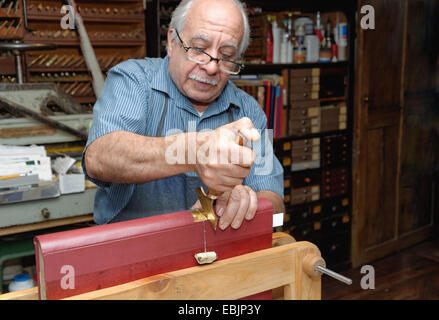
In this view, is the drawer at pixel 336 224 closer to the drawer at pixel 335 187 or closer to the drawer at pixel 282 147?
the drawer at pixel 335 187

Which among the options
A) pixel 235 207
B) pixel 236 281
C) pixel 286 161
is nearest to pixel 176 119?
pixel 235 207

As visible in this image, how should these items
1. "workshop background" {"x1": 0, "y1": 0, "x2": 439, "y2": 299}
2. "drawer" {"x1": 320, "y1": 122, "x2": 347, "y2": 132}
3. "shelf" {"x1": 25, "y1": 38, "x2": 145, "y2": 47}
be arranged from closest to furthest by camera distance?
"workshop background" {"x1": 0, "y1": 0, "x2": 439, "y2": 299} < "shelf" {"x1": 25, "y1": 38, "x2": 145, "y2": 47} < "drawer" {"x1": 320, "y1": 122, "x2": 347, "y2": 132}

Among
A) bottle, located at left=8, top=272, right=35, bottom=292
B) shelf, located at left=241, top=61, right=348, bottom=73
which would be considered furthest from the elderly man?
shelf, located at left=241, top=61, right=348, bottom=73

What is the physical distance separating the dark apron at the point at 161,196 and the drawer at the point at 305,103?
180 cm

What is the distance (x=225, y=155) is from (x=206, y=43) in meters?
0.64

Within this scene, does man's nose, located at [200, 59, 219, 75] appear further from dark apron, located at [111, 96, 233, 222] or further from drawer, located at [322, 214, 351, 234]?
drawer, located at [322, 214, 351, 234]

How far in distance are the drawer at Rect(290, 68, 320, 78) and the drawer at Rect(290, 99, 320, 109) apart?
7.2 inches

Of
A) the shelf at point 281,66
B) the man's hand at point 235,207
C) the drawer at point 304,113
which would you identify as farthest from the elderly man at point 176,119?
the drawer at point 304,113

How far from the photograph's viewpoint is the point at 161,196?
1.52 metres

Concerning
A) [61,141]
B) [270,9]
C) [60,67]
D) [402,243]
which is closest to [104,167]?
[61,141]

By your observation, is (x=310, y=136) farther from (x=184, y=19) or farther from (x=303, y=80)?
(x=184, y=19)

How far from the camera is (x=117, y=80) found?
1354 millimetres

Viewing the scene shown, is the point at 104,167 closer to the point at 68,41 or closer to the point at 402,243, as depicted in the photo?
the point at 68,41

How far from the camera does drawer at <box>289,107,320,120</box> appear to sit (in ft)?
10.4
